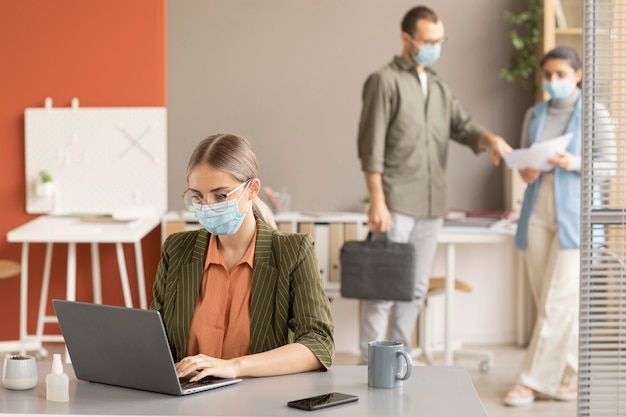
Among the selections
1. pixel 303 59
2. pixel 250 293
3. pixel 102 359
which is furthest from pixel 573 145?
pixel 102 359

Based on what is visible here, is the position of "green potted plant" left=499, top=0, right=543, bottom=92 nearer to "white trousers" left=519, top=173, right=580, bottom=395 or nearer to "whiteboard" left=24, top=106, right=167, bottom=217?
"white trousers" left=519, top=173, right=580, bottom=395

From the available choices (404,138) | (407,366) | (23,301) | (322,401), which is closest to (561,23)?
(404,138)

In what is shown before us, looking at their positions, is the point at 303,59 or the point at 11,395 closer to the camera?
the point at 11,395

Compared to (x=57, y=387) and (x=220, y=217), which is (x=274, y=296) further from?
(x=57, y=387)

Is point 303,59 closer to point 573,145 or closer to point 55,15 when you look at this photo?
point 55,15

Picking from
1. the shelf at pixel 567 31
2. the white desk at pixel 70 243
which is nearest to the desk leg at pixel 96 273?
the white desk at pixel 70 243

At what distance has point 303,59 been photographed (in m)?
6.25

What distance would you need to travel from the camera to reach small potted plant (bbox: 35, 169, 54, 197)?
215 inches

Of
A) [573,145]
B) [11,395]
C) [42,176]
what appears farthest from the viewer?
[42,176]

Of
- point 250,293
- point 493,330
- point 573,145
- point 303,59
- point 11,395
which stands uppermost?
point 303,59

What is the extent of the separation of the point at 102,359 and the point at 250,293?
48cm

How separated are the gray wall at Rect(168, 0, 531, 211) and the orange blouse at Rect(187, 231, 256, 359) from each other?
3.78 m

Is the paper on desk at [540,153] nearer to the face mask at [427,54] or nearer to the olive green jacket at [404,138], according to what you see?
the olive green jacket at [404,138]

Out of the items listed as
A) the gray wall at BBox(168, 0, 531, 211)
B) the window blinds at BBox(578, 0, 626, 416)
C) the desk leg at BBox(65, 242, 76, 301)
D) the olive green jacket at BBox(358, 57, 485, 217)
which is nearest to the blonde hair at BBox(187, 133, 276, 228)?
the window blinds at BBox(578, 0, 626, 416)
